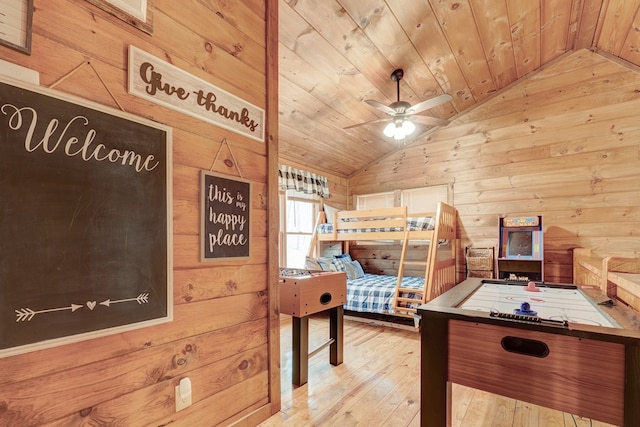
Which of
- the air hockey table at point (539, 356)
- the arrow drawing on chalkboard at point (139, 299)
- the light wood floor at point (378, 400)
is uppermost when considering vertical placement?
the arrow drawing on chalkboard at point (139, 299)

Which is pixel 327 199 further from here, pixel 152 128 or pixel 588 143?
pixel 152 128

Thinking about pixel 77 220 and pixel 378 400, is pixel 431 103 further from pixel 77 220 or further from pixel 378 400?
pixel 77 220

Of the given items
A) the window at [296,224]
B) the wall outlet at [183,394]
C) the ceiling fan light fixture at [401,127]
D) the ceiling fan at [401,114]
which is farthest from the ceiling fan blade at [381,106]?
the wall outlet at [183,394]

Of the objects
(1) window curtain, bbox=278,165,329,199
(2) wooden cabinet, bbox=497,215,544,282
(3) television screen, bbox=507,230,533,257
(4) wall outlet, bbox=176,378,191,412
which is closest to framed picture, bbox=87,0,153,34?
(4) wall outlet, bbox=176,378,191,412

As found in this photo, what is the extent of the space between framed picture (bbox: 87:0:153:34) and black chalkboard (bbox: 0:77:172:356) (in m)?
0.39

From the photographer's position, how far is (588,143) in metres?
3.63

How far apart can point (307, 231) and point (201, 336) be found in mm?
3454

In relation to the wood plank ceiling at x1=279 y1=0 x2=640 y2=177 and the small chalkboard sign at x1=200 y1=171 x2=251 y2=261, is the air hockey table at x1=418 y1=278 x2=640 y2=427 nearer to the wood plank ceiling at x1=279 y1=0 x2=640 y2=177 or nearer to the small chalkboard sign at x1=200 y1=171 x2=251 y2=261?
the small chalkboard sign at x1=200 y1=171 x2=251 y2=261

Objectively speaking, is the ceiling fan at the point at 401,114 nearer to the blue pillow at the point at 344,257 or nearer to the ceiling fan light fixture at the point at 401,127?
the ceiling fan light fixture at the point at 401,127

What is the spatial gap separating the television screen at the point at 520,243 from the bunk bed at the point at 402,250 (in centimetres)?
69

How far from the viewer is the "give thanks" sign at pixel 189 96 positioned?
122 cm

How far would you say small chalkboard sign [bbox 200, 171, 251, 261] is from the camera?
4.73 ft

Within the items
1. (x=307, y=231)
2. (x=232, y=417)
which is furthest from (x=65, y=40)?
(x=307, y=231)

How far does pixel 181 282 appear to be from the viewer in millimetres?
1335
